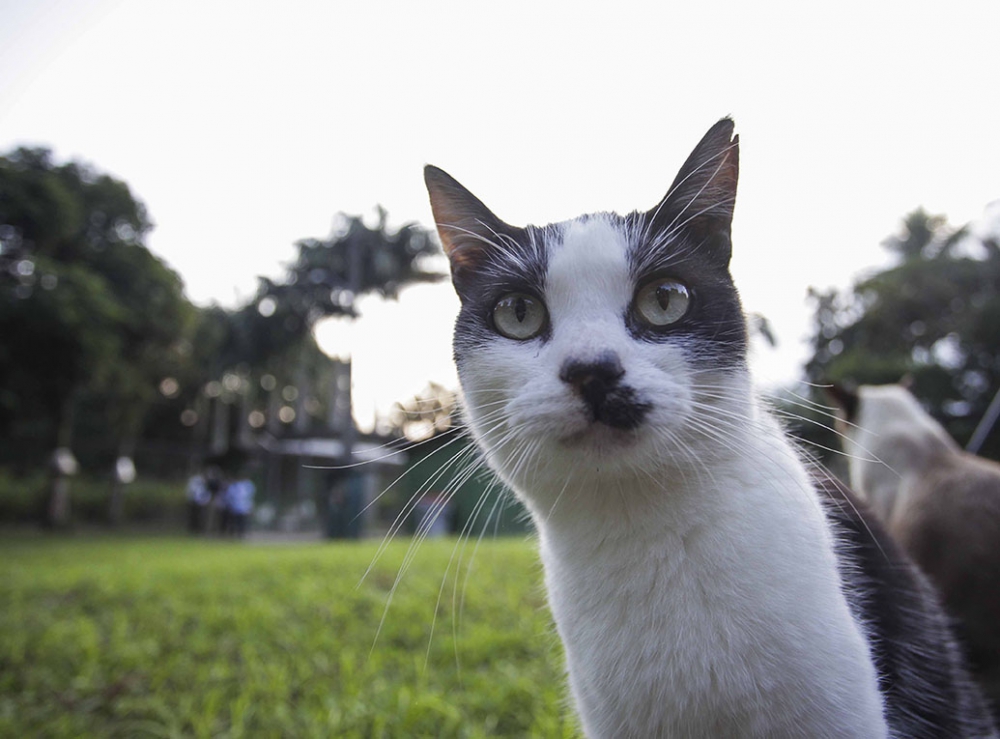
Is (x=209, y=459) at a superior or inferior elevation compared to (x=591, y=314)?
inferior

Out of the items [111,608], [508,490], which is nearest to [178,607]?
[111,608]

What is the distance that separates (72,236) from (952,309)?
58.5 feet

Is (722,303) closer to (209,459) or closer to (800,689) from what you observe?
(800,689)

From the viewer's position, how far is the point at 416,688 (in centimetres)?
250

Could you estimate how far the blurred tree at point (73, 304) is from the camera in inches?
232

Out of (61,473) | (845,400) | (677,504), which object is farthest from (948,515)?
(61,473)

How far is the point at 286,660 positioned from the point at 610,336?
2.83 m

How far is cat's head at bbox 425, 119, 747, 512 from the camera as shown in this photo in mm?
987

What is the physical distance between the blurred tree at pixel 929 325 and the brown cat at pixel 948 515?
8067 mm

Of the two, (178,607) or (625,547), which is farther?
(178,607)

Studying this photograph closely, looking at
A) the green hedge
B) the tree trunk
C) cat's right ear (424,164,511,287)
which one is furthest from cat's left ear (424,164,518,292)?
the green hedge

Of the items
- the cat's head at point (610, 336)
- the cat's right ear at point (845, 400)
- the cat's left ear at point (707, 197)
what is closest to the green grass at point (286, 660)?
the cat's head at point (610, 336)

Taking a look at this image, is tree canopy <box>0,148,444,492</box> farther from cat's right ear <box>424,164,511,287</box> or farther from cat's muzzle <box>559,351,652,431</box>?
cat's muzzle <box>559,351,652,431</box>

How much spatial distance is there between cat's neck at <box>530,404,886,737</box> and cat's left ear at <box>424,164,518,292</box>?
60 centimetres
